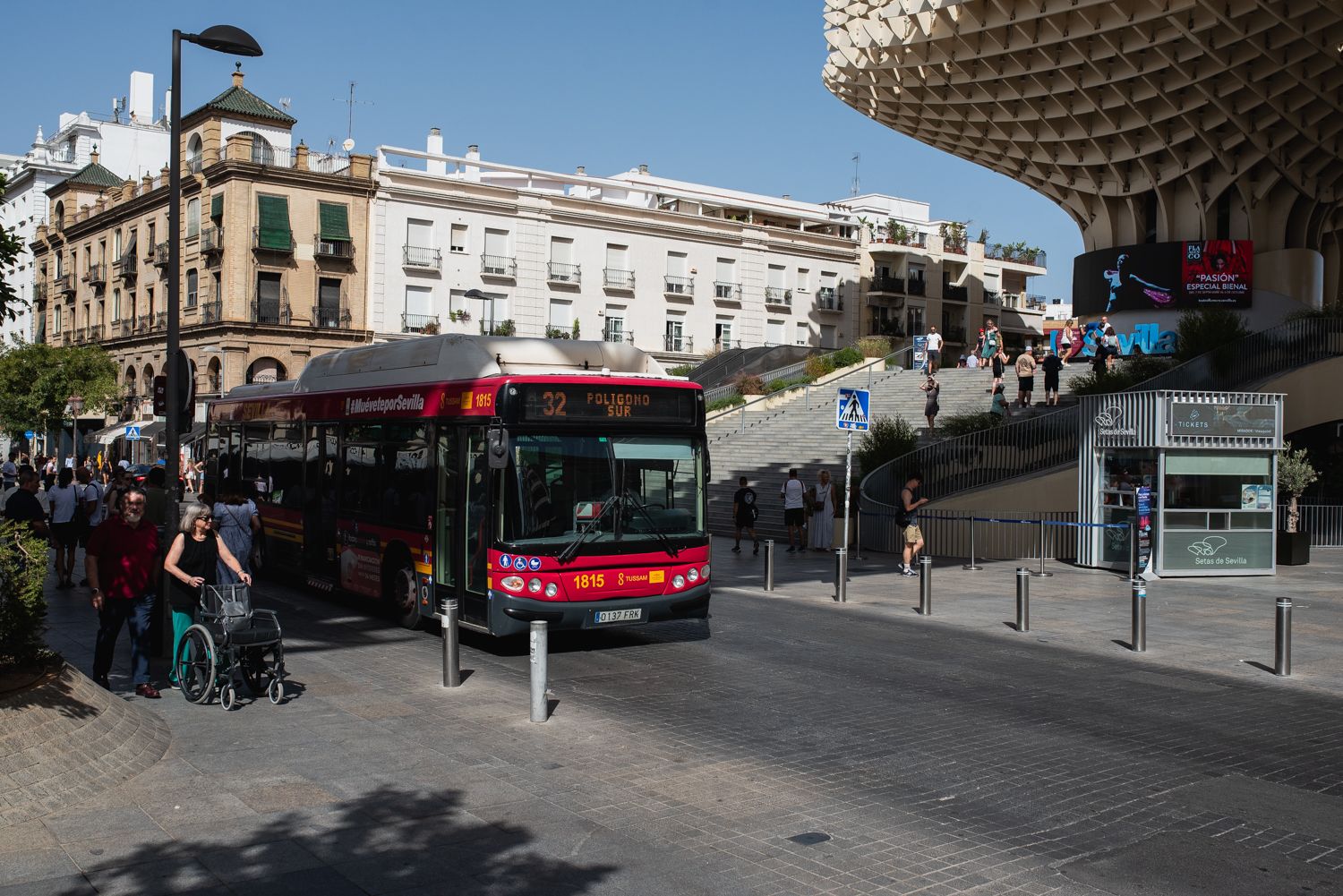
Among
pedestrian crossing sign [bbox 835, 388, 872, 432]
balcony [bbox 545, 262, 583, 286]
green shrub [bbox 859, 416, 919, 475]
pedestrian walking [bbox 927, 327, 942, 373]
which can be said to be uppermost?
balcony [bbox 545, 262, 583, 286]

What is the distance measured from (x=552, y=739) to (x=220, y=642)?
2.83m

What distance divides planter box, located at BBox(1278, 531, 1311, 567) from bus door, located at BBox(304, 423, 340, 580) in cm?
1707

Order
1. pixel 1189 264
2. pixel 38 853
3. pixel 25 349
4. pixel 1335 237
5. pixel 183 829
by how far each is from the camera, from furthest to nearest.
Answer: pixel 25 349, pixel 1335 237, pixel 1189 264, pixel 183 829, pixel 38 853

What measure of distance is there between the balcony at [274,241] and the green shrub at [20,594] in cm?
4380

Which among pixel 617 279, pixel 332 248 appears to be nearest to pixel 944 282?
pixel 617 279

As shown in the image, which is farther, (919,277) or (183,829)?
(919,277)

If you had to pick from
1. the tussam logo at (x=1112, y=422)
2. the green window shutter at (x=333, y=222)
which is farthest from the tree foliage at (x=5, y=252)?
the green window shutter at (x=333, y=222)

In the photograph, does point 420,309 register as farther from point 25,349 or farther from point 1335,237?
point 1335,237

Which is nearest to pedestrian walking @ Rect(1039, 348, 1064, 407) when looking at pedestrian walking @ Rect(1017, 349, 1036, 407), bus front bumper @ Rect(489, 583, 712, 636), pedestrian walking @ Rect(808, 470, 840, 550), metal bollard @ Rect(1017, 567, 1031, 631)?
pedestrian walking @ Rect(1017, 349, 1036, 407)

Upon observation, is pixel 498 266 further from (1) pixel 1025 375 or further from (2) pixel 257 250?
(1) pixel 1025 375

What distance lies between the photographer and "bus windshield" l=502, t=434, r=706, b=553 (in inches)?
460

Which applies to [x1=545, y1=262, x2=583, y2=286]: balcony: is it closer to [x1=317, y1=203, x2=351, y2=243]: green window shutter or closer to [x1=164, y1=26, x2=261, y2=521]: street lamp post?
[x1=317, y1=203, x2=351, y2=243]: green window shutter

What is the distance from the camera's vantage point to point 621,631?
547 inches

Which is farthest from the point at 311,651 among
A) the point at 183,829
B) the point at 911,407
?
the point at 911,407
